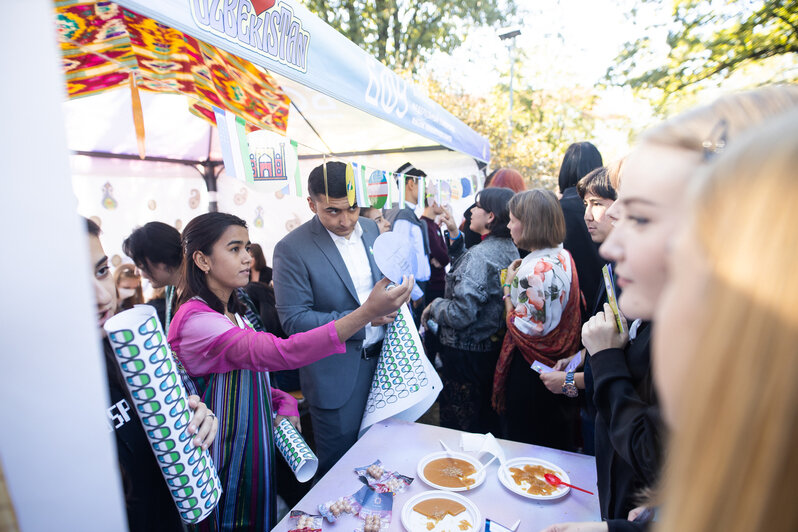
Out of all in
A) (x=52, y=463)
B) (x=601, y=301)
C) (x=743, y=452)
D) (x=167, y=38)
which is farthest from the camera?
(x=167, y=38)

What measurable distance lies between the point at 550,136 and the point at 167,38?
18.6m

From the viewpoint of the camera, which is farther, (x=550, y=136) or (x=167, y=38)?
(x=550, y=136)

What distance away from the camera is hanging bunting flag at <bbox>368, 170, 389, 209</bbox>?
116 inches

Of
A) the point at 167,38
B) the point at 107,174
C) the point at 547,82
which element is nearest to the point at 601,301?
Answer: the point at 167,38

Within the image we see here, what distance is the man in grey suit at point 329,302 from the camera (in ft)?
7.48

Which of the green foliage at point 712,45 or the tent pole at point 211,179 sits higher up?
the green foliage at point 712,45

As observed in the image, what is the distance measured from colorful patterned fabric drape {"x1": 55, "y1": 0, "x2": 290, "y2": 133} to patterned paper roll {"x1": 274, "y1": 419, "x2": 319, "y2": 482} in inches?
73.9

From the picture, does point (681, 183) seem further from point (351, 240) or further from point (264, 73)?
point (264, 73)

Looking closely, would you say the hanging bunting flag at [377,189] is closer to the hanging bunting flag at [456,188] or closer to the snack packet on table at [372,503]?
the snack packet on table at [372,503]

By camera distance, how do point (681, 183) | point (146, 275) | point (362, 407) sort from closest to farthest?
point (681, 183), point (362, 407), point (146, 275)

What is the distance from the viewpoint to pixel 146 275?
279cm

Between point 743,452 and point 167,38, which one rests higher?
point 167,38

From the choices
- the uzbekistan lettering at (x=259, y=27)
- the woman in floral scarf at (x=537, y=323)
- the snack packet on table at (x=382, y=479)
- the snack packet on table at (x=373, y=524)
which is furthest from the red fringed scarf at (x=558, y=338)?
the uzbekistan lettering at (x=259, y=27)

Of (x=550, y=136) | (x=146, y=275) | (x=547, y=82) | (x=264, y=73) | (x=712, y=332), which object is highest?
(x=547, y=82)
